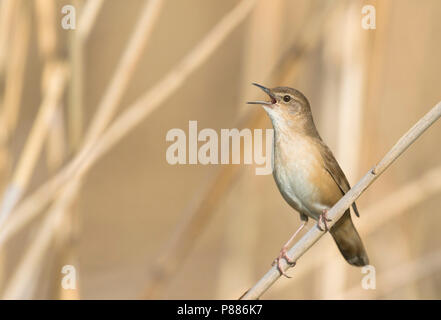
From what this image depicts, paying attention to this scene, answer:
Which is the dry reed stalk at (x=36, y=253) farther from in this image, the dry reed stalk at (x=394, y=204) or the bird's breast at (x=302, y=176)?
the dry reed stalk at (x=394, y=204)

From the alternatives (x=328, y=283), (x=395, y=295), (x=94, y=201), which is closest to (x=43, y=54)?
(x=328, y=283)

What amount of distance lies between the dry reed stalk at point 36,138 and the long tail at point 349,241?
3.55ft

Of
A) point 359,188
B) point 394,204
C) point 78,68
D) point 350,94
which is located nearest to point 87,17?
point 78,68

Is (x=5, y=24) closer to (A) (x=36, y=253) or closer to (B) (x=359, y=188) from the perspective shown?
(A) (x=36, y=253)

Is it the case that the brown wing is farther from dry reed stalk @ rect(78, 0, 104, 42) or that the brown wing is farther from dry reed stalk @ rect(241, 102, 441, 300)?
dry reed stalk @ rect(78, 0, 104, 42)

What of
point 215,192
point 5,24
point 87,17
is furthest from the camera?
point 5,24

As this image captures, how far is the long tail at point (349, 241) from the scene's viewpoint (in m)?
2.00

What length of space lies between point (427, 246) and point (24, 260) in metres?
2.09

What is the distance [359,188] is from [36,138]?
1178mm

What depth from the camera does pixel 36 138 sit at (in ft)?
6.79

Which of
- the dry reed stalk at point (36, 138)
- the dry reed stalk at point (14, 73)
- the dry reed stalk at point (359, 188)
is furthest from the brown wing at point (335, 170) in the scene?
the dry reed stalk at point (14, 73)

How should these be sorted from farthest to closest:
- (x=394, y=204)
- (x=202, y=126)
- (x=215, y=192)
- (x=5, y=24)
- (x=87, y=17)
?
(x=202, y=126), (x=394, y=204), (x=5, y=24), (x=87, y=17), (x=215, y=192)

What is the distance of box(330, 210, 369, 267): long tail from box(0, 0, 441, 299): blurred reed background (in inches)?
10.3

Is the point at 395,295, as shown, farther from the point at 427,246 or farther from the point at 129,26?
the point at 129,26
